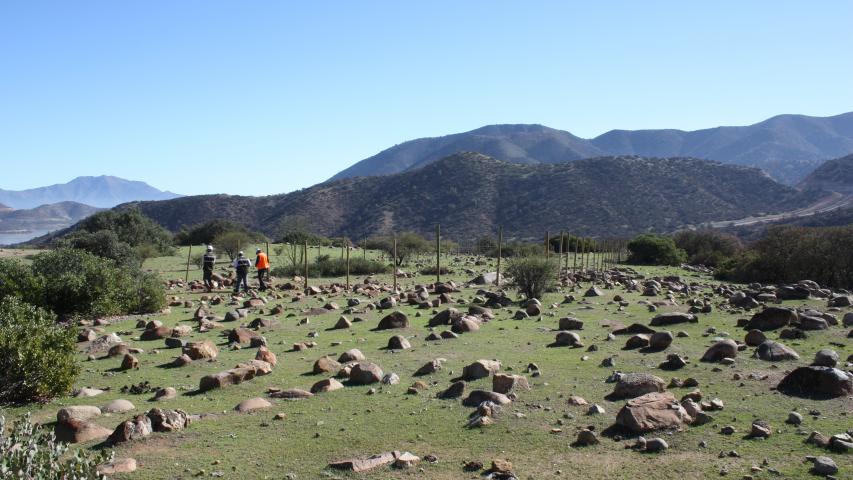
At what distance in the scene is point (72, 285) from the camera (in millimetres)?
15367

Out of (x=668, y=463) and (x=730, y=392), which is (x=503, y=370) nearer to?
(x=730, y=392)

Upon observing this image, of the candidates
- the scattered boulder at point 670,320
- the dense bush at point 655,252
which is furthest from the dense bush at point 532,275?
the dense bush at point 655,252

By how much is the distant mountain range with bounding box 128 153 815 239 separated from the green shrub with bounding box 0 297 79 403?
66.1m

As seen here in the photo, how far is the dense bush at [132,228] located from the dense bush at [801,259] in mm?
32864

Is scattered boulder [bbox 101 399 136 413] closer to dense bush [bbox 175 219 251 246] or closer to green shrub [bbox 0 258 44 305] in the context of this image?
green shrub [bbox 0 258 44 305]

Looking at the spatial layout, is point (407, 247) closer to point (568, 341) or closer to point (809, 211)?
point (568, 341)

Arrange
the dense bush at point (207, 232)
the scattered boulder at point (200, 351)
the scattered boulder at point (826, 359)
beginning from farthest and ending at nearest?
the dense bush at point (207, 232), the scattered boulder at point (200, 351), the scattered boulder at point (826, 359)

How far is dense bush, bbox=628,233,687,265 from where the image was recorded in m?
40.3

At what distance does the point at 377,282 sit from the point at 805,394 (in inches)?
776

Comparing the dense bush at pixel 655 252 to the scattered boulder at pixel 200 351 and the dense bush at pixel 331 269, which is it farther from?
the scattered boulder at pixel 200 351

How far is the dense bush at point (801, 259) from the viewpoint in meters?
26.1

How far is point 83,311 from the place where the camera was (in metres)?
15.8

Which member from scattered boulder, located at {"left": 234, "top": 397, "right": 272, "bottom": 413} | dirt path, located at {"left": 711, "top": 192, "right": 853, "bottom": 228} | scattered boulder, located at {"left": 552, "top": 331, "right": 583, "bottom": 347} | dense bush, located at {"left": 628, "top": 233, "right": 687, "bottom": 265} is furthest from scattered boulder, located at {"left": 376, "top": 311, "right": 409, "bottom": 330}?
dirt path, located at {"left": 711, "top": 192, "right": 853, "bottom": 228}

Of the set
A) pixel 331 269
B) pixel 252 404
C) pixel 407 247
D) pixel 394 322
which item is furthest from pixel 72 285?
pixel 407 247
